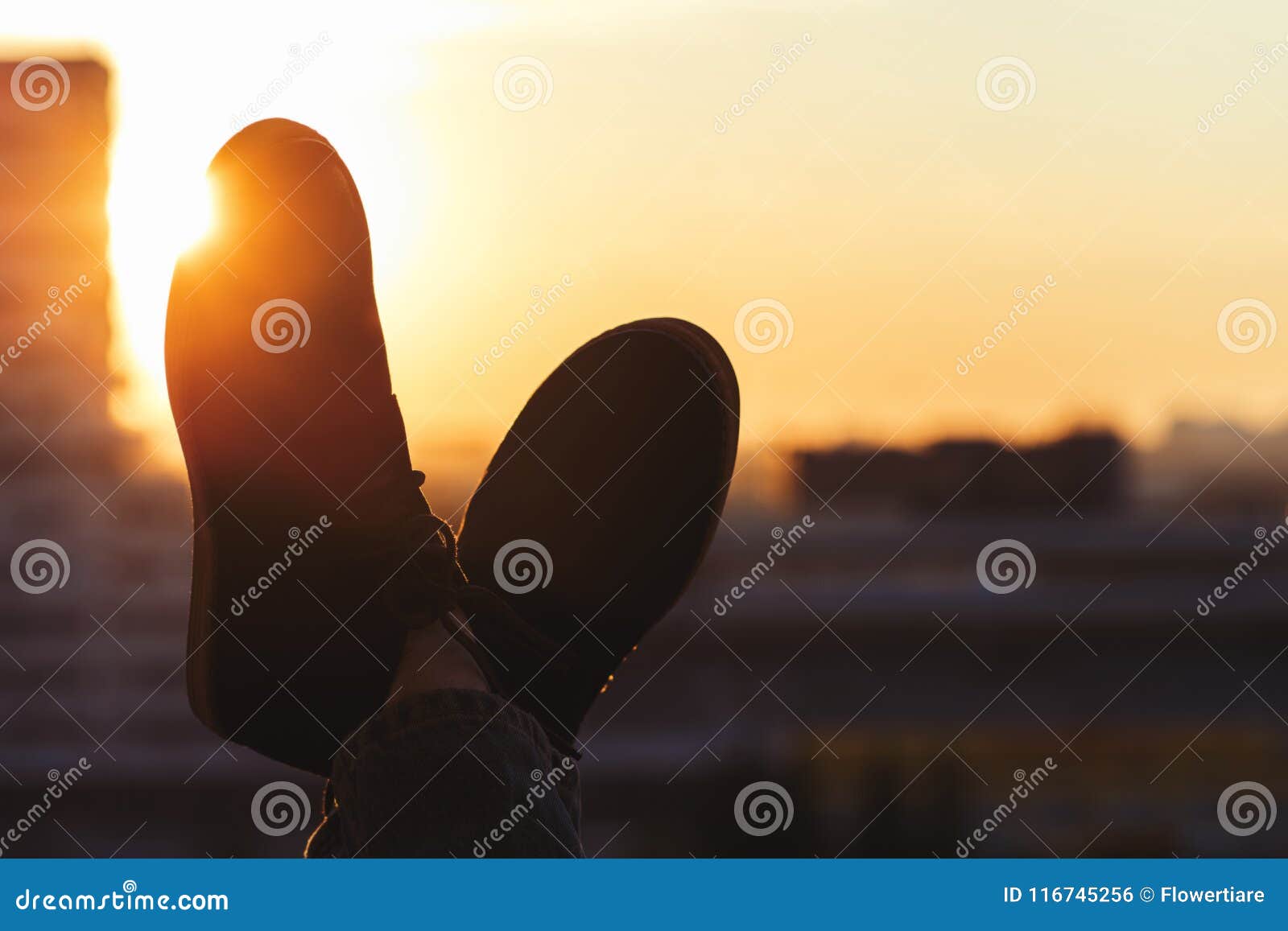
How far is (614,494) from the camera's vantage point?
1072 mm

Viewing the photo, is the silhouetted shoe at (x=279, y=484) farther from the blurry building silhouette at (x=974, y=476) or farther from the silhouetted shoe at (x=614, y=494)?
the blurry building silhouette at (x=974, y=476)

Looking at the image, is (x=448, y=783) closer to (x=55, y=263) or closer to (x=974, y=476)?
(x=974, y=476)

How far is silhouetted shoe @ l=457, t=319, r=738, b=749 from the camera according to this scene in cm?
104

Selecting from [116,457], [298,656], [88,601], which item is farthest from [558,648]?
[116,457]

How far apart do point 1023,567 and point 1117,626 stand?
253 cm

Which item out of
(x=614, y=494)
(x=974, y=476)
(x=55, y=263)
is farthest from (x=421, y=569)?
(x=55, y=263)

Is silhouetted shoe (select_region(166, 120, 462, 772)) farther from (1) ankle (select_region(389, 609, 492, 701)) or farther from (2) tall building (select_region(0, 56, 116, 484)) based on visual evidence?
(2) tall building (select_region(0, 56, 116, 484))

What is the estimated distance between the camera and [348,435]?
0.99m

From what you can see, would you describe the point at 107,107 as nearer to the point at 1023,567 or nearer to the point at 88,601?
the point at 88,601

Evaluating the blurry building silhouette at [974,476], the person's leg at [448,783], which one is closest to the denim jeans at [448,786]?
the person's leg at [448,783]

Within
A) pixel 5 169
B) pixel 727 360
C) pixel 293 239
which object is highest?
pixel 727 360

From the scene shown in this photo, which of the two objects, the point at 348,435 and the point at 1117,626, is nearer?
the point at 348,435

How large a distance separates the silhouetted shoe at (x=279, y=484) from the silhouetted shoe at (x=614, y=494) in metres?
0.09

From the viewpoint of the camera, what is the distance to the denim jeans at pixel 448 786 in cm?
69
